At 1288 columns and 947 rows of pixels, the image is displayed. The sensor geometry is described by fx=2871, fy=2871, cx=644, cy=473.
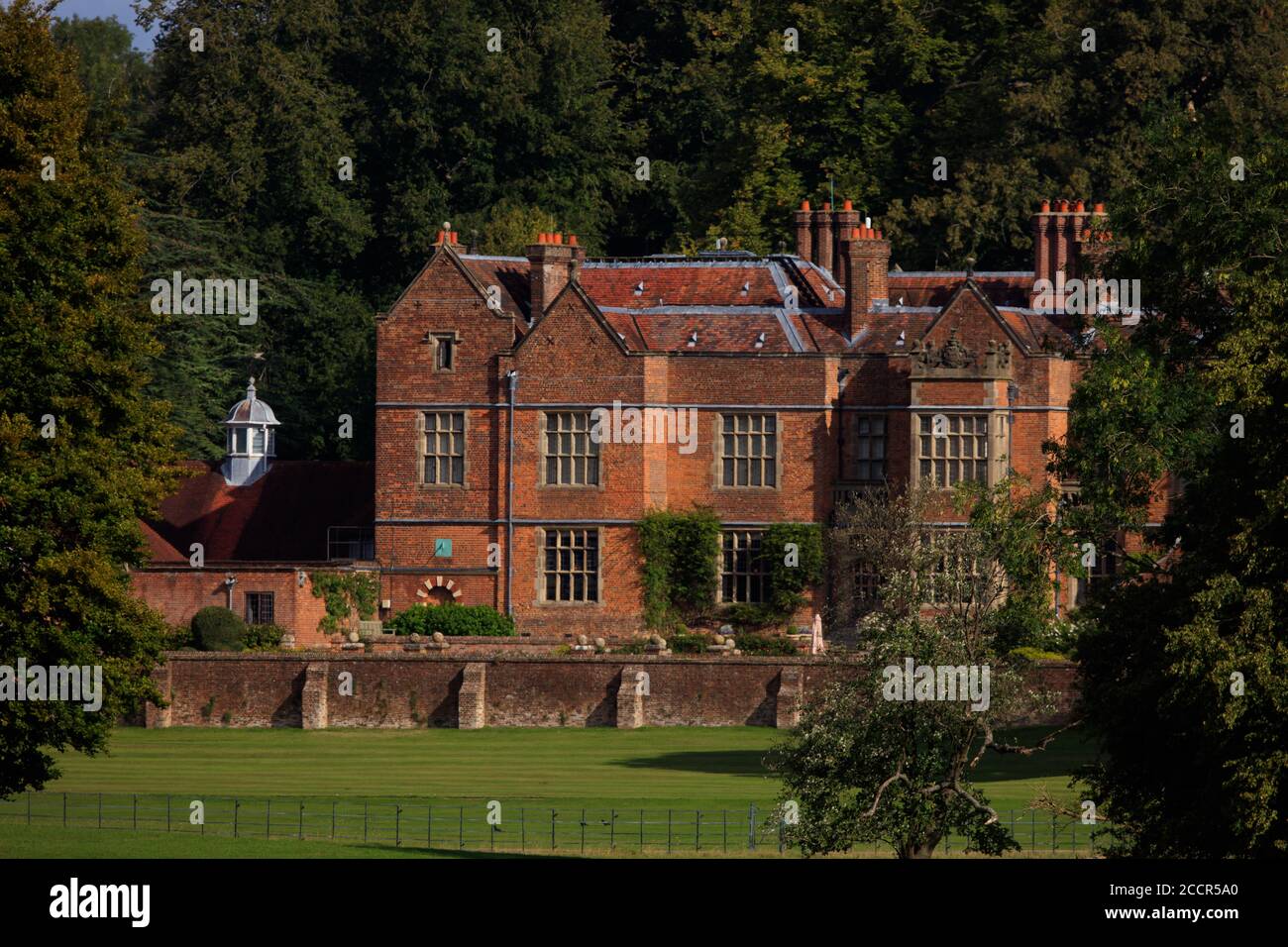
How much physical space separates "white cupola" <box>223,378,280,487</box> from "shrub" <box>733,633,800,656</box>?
14.9 meters

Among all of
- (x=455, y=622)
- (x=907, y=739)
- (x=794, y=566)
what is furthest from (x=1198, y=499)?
(x=455, y=622)

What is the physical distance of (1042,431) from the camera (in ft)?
Answer: 188

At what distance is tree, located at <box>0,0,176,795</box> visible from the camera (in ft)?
126

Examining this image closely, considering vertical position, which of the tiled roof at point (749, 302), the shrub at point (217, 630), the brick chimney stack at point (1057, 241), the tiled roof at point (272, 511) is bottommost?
the shrub at point (217, 630)

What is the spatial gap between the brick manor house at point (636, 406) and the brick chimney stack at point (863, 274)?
0.05 metres

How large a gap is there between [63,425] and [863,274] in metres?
23.5

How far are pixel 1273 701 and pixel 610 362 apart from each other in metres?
29.5

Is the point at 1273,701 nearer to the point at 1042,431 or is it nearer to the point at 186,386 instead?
the point at 1042,431

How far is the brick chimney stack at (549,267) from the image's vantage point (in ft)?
196

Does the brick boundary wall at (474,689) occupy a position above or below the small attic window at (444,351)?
below

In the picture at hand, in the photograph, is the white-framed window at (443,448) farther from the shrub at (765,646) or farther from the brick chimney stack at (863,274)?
the brick chimney stack at (863,274)

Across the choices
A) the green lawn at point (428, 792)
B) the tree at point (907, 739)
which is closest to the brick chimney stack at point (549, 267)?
the green lawn at point (428, 792)

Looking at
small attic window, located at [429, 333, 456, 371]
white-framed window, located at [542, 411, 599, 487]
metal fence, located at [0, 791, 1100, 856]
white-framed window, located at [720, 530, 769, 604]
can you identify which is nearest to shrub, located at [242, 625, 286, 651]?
white-framed window, located at [542, 411, 599, 487]

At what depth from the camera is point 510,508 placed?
59.1 m
